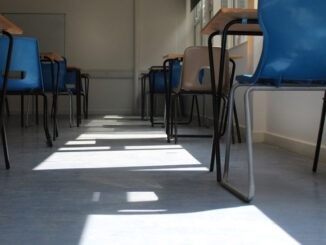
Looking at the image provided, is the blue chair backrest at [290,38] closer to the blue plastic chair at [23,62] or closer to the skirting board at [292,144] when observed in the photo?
the skirting board at [292,144]

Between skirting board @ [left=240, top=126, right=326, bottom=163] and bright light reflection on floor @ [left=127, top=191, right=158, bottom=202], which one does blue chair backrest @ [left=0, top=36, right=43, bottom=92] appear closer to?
bright light reflection on floor @ [left=127, top=191, right=158, bottom=202]

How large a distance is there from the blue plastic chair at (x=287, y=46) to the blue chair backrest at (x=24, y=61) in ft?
6.28

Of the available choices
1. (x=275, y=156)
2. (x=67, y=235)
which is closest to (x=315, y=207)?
(x=67, y=235)

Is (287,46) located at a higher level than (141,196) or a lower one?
higher

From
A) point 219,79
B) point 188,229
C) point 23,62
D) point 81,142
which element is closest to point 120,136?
point 81,142

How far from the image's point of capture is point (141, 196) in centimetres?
188

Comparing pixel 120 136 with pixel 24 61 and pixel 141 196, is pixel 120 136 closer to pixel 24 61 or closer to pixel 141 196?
pixel 24 61

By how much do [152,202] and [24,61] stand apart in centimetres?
193

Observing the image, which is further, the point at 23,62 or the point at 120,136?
the point at 120,136

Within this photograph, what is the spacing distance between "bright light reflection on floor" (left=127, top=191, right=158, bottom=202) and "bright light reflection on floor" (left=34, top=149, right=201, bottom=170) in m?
0.74

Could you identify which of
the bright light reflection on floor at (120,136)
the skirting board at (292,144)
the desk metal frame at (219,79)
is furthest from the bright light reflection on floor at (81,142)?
the desk metal frame at (219,79)

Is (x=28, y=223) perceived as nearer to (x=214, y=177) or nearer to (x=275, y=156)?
(x=214, y=177)

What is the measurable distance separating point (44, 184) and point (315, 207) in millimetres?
1145

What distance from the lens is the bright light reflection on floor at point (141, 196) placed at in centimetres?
181
